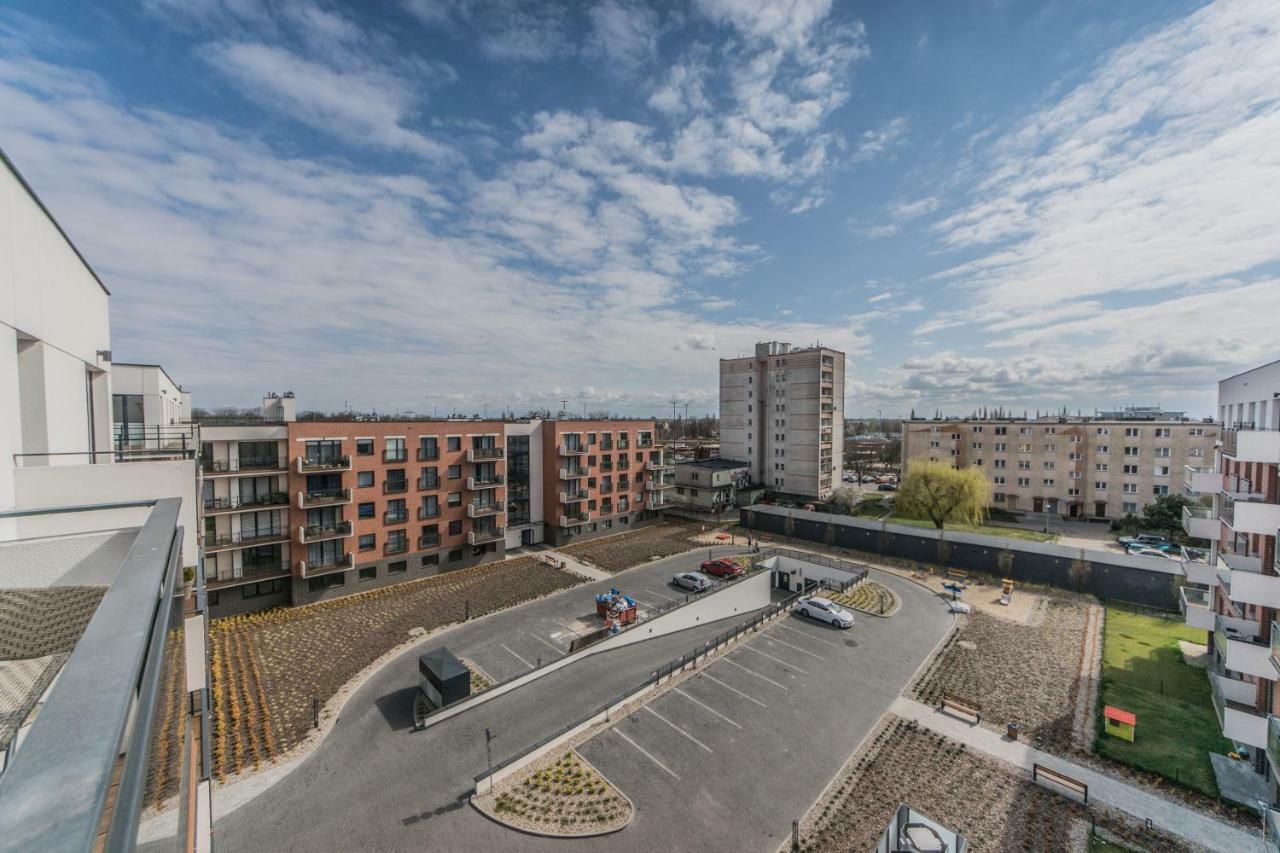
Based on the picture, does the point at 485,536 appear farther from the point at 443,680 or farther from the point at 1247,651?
the point at 1247,651

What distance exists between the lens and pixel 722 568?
117 feet

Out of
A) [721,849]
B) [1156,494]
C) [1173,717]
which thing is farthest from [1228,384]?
[1156,494]

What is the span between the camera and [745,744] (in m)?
18.2

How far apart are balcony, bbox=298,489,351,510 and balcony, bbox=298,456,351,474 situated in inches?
49.1

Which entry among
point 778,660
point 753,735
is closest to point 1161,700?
point 778,660

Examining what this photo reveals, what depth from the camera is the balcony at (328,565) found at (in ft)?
96.9

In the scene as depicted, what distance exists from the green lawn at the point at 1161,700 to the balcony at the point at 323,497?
36384 mm

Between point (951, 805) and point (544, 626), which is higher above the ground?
point (544, 626)

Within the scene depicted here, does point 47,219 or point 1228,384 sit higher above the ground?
point 47,219

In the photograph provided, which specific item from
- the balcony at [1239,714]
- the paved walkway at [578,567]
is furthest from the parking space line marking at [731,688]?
the balcony at [1239,714]

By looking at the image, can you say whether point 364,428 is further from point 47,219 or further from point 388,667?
point 47,219

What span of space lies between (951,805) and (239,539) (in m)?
Answer: 33.8

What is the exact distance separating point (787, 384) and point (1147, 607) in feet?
116

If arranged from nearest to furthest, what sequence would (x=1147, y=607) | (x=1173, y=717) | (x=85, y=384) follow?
(x=85, y=384) → (x=1173, y=717) → (x=1147, y=607)
